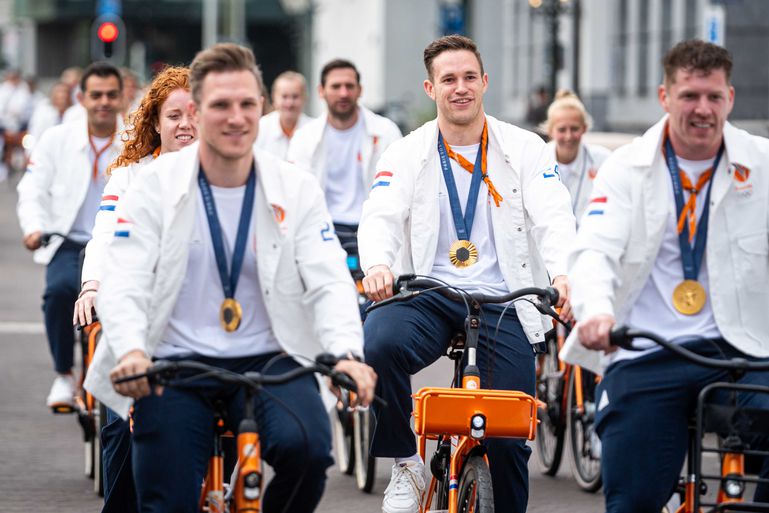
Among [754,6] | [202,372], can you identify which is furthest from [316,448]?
[754,6]

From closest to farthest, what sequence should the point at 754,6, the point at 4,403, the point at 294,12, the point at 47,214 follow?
the point at 47,214, the point at 4,403, the point at 754,6, the point at 294,12

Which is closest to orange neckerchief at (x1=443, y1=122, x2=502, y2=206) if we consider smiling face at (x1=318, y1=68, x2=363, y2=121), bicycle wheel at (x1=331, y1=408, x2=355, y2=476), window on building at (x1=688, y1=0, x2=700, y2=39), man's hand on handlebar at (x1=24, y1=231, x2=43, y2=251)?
bicycle wheel at (x1=331, y1=408, x2=355, y2=476)

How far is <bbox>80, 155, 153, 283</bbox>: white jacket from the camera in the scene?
21.6 feet

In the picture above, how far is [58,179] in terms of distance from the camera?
1009 centimetres

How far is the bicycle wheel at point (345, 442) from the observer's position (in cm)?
955

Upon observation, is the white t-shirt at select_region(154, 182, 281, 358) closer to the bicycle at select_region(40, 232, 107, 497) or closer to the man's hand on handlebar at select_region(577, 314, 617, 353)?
the man's hand on handlebar at select_region(577, 314, 617, 353)

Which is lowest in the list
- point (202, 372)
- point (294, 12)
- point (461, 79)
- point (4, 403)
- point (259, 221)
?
point (4, 403)

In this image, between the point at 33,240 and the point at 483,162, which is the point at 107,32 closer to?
the point at 33,240

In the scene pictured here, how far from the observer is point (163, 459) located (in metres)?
5.01

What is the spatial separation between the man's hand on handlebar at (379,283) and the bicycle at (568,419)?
2506 mm

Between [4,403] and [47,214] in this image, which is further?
[4,403]

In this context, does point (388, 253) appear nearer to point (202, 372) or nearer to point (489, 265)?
point (489, 265)

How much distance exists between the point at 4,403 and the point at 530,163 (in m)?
6.04

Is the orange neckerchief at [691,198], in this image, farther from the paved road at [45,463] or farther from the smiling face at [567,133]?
the smiling face at [567,133]
